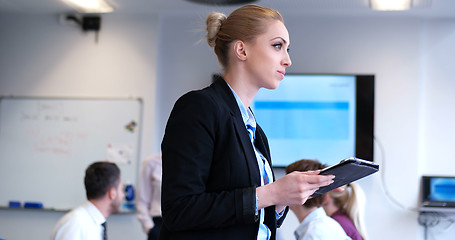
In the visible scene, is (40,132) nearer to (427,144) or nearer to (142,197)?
(142,197)

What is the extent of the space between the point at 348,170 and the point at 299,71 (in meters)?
3.45

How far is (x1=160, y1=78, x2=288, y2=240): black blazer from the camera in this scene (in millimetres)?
1036

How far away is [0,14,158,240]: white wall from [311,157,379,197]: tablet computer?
3446mm

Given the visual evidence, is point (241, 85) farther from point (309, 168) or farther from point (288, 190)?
point (309, 168)

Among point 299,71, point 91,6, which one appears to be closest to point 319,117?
point 299,71

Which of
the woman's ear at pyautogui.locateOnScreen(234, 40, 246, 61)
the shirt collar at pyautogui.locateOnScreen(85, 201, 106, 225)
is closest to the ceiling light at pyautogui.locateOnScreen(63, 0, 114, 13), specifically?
the shirt collar at pyautogui.locateOnScreen(85, 201, 106, 225)

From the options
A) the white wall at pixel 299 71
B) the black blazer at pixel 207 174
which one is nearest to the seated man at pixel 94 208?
the black blazer at pixel 207 174

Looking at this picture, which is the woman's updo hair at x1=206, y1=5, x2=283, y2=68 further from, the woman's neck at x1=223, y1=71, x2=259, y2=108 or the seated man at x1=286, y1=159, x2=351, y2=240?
the seated man at x1=286, y1=159, x2=351, y2=240

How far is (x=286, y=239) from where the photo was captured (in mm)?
4371

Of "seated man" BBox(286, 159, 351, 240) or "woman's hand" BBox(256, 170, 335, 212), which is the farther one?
"seated man" BBox(286, 159, 351, 240)

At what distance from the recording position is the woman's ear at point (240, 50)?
1.23 m

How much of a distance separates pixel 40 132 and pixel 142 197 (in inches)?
57.5

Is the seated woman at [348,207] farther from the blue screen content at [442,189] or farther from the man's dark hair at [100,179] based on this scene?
the blue screen content at [442,189]

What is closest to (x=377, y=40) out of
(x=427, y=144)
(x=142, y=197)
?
(x=427, y=144)
